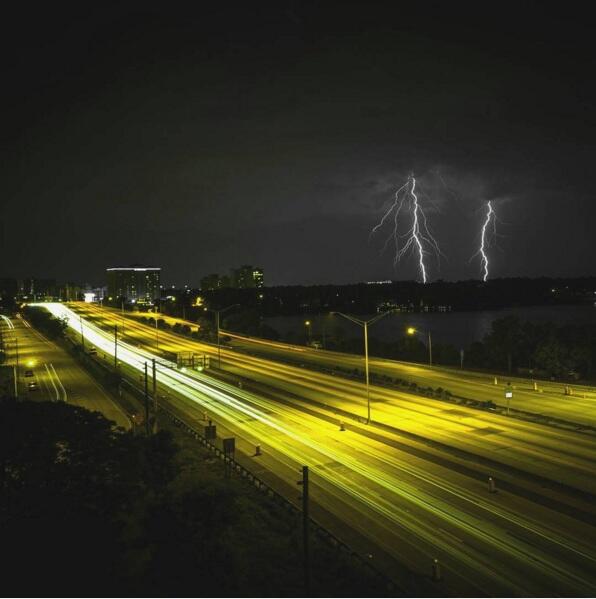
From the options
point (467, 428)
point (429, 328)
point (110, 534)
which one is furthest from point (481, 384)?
point (429, 328)

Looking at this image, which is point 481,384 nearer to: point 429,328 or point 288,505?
point 288,505

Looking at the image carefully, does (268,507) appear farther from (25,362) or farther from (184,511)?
(25,362)

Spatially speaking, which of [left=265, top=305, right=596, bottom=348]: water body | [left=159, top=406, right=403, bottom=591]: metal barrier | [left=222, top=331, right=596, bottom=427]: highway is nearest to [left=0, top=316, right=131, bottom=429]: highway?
[left=159, top=406, right=403, bottom=591]: metal barrier

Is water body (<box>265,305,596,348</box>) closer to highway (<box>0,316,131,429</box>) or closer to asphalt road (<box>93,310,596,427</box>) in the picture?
asphalt road (<box>93,310,596,427</box>)

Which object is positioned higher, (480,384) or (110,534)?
(110,534)

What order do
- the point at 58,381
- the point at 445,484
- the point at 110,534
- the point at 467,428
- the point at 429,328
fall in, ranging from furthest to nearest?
the point at 429,328, the point at 58,381, the point at 467,428, the point at 445,484, the point at 110,534

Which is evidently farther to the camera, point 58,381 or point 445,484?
point 58,381

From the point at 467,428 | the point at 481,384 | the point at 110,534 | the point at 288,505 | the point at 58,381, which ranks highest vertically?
the point at 110,534
